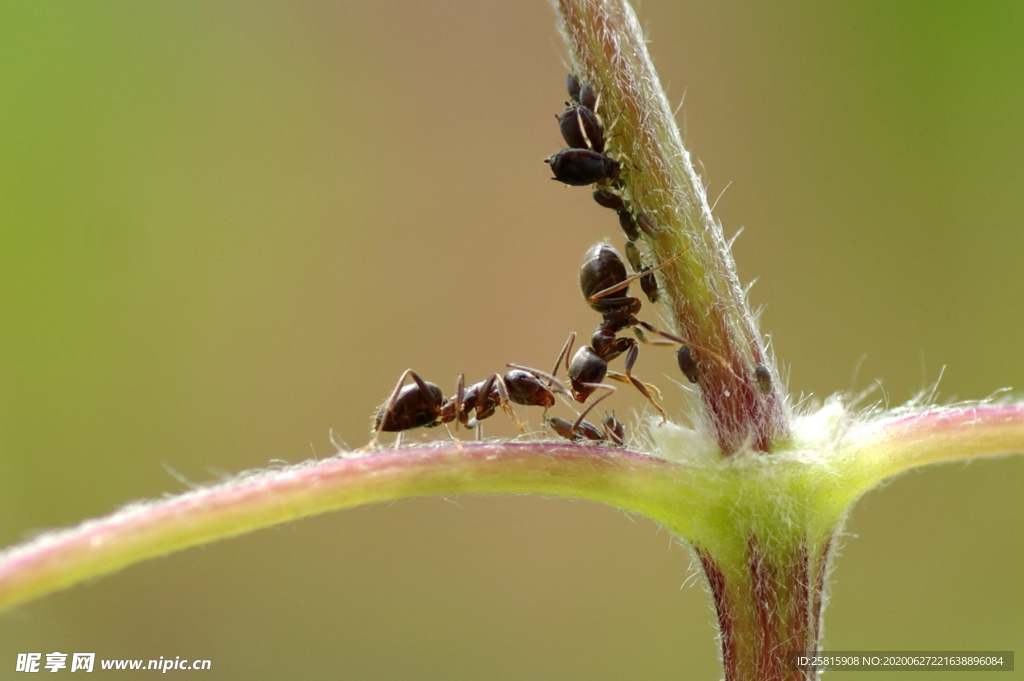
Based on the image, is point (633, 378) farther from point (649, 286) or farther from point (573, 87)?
point (573, 87)

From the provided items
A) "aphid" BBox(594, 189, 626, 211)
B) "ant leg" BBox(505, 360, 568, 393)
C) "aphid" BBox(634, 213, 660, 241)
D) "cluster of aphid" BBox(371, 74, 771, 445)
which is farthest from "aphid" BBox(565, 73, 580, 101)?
"ant leg" BBox(505, 360, 568, 393)

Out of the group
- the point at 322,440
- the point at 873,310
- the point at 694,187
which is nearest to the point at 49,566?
the point at 694,187

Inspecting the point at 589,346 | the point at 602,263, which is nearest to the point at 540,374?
the point at 589,346

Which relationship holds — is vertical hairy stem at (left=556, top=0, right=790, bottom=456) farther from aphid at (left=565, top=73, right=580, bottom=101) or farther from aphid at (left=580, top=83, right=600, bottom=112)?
aphid at (left=565, top=73, right=580, bottom=101)

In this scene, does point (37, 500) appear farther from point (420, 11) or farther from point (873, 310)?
point (873, 310)

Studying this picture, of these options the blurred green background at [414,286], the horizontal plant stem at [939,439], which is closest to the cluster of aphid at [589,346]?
the horizontal plant stem at [939,439]

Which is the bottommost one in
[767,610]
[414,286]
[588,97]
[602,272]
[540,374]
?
[767,610]

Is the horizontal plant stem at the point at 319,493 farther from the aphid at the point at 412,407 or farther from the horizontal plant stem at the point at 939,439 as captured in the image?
the aphid at the point at 412,407
